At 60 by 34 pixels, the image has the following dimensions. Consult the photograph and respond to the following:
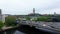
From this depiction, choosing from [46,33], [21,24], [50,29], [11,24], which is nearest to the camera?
[50,29]

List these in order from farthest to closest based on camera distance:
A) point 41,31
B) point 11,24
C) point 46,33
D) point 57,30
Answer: point 11,24
point 41,31
point 46,33
point 57,30

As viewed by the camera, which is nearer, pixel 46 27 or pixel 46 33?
pixel 46 27

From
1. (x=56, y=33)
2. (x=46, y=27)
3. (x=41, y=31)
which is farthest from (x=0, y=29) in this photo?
(x=56, y=33)

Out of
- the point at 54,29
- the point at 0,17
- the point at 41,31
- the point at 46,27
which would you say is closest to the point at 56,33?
the point at 54,29

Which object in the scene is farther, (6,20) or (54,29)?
(6,20)

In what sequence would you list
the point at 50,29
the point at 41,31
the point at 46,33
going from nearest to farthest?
the point at 50,29
the point at 46,33
the point at 41,31

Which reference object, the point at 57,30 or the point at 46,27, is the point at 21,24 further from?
the point at 57,30

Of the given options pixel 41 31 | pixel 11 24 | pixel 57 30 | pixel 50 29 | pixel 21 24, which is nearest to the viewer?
pixel 57 30

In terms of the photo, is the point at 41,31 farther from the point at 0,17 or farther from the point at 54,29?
the point at 0,17

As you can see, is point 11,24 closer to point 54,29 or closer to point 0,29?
point 0,29
